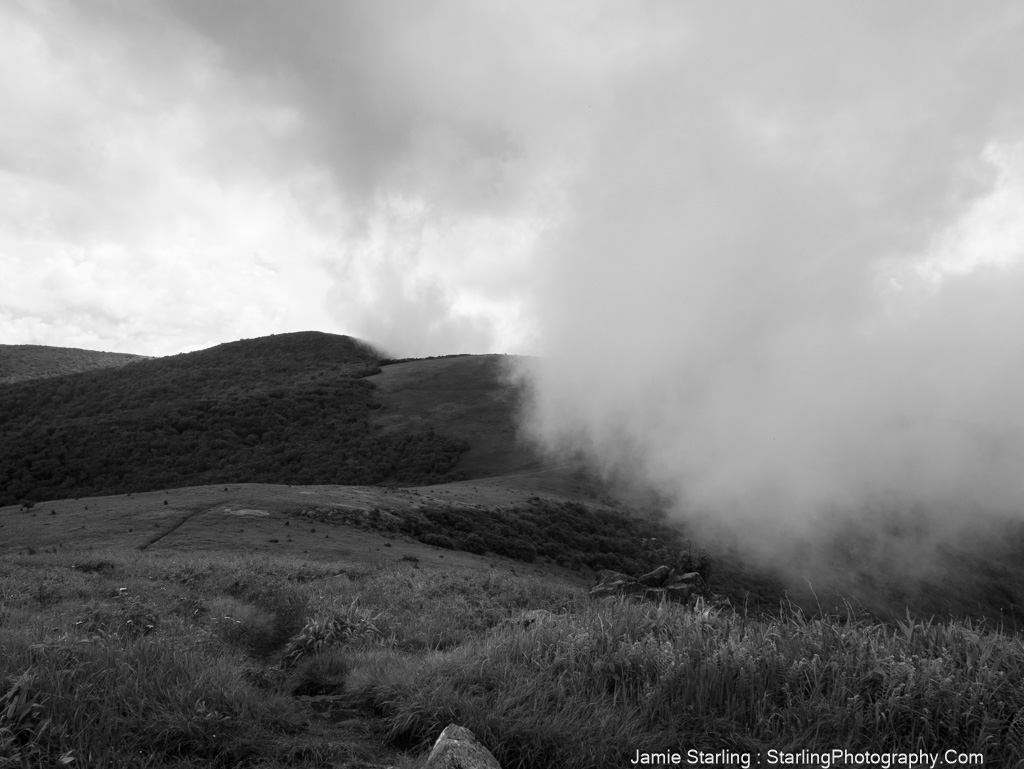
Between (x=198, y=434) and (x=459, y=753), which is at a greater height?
(x=198, y=434)

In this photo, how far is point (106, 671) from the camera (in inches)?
184

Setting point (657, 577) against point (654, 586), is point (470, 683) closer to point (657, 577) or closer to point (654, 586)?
point (654, 586)

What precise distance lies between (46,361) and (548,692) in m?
121

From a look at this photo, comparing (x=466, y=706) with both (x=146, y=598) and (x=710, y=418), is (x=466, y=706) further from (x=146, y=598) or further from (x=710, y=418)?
(x=710, y=418)

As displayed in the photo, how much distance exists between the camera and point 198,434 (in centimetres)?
5703

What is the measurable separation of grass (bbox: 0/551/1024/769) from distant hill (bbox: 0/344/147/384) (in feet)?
319

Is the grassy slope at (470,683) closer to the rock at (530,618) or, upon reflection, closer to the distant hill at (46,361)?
the rock at (530,618)

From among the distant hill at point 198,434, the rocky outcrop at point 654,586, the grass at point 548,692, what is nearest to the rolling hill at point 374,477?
the distant hill at point 198,434

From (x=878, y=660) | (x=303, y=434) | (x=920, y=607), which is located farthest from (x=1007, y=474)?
(x=878, y=660)

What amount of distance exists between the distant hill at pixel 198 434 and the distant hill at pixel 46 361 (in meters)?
18.3

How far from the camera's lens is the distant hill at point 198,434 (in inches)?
1916

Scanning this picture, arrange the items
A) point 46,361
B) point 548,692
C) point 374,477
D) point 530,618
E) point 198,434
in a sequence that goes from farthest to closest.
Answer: point 46,361 → point 198,434 → point 374,477 → point 530,618 → point 548,692

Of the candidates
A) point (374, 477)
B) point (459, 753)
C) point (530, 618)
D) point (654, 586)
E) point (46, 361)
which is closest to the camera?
point (459, 753)

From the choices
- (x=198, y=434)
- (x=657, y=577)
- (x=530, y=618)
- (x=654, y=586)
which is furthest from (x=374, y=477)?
(x=530, y=618)
